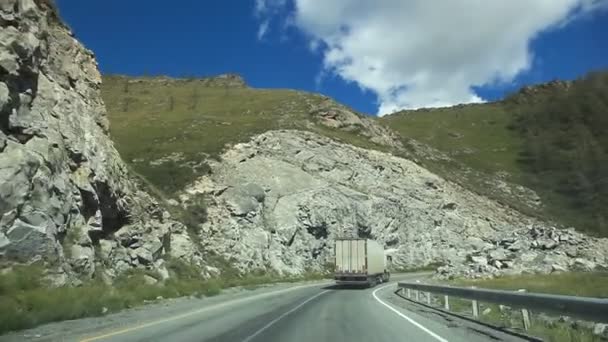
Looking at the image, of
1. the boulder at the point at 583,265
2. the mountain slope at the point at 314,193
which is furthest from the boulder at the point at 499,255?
the boulder at the point at 583,265

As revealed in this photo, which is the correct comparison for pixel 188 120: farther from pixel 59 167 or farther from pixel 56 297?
pixel 56 297

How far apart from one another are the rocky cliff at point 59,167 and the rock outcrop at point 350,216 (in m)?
18.1

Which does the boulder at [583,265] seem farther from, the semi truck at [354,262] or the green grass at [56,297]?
the green grass at [56,297]

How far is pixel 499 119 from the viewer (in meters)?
180

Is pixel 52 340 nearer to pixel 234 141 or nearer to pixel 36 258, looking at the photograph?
pixel 36 258

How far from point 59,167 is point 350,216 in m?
46.9

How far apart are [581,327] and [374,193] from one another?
60322mm

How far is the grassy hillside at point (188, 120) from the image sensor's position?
6438 cm

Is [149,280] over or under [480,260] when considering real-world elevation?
under

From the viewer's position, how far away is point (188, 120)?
8950 cm

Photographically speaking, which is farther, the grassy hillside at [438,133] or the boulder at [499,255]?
the grassy hillside at [438,133]

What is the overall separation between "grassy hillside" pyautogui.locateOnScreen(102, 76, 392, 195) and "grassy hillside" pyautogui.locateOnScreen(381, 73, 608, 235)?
80.9ft

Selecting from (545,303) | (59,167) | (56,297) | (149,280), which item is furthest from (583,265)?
(56,297)

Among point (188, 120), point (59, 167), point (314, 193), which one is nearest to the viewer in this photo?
point (59, 167)
